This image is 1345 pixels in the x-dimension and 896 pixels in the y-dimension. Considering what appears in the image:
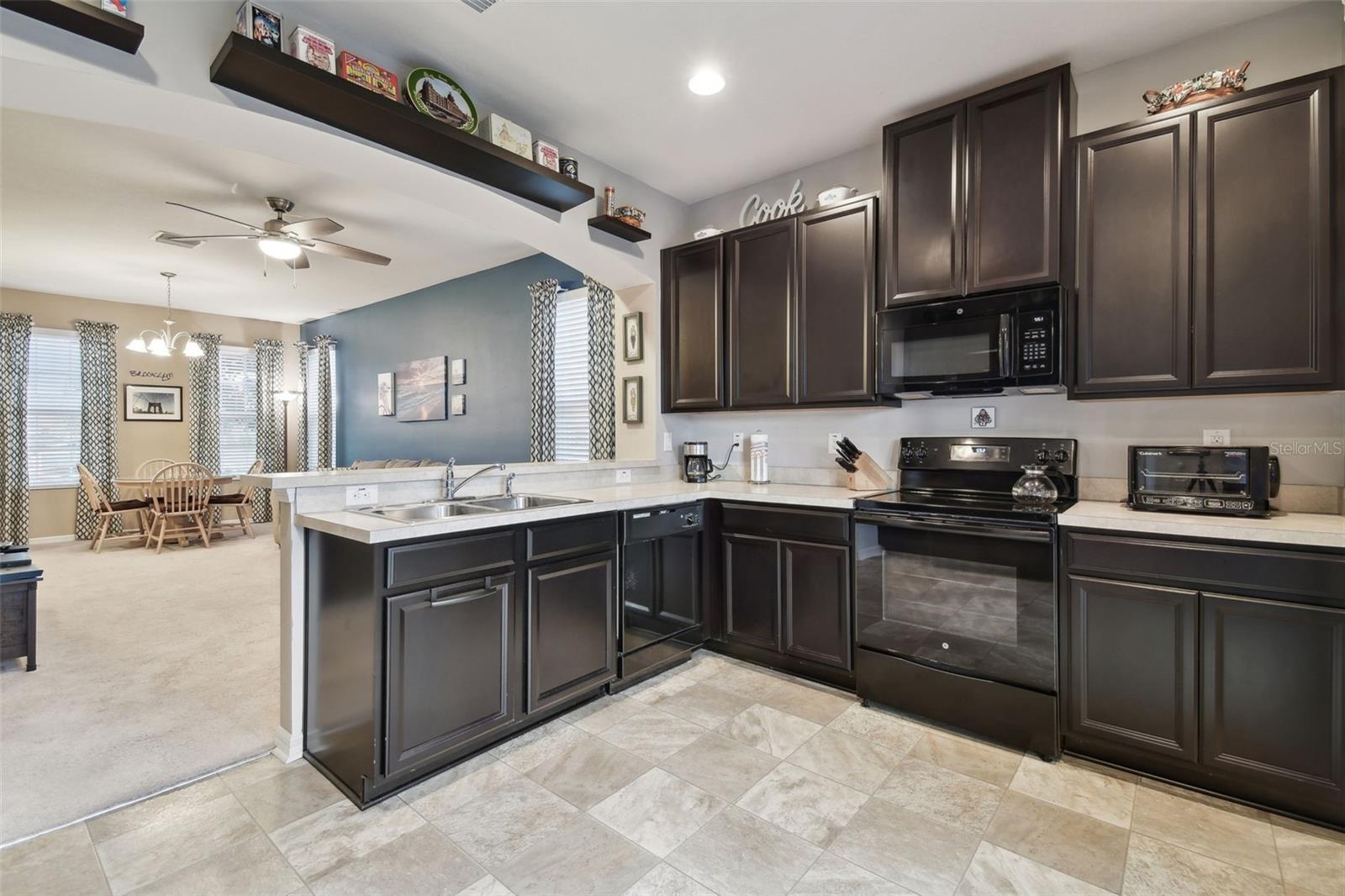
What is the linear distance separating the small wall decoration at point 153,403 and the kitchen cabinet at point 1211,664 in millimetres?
9679

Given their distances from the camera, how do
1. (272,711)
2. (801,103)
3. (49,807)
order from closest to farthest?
(49,807), (272,711), (801,103)

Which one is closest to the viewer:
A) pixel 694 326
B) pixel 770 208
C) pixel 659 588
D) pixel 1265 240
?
pixel 1265 240

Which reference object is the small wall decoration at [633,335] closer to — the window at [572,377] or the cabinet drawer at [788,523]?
the window at [572,377]

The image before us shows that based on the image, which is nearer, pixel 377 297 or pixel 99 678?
pixel 99 678

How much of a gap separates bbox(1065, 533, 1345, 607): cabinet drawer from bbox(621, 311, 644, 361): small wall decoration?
268 cm

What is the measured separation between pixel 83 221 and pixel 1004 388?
255 inches

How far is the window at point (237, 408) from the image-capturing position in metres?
8.25

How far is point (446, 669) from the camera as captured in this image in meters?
2.15

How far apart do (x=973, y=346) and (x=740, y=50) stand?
1.64 meters

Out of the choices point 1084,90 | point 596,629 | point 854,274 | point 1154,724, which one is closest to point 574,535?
point 596,629

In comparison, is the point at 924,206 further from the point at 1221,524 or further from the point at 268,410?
the point at 268,410

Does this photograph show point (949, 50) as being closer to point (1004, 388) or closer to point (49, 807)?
point (1004, 388)

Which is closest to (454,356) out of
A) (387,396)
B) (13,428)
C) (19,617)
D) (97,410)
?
(387,396)

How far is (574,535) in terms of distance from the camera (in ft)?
8.56
